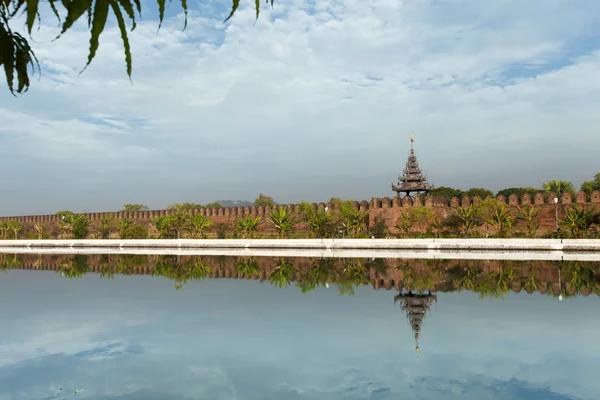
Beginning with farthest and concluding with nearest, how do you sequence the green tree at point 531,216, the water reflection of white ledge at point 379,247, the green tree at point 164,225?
the green tree at point 164,225, the green tree at point 531,216, the water reflection of white ledge at point 379,247

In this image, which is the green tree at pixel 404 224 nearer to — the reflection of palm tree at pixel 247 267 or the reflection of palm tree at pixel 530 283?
the reflection of palm tree at pixel 247 267

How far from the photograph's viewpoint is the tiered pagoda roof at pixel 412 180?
158 feet

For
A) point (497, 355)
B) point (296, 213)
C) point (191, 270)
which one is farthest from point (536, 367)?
point (296, 213)

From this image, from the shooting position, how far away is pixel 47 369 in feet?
23.5

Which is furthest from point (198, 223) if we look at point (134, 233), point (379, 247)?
point (379, 247)

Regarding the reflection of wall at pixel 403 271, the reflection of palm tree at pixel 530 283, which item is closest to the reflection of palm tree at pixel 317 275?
the reflection of wall at pixel 403 271

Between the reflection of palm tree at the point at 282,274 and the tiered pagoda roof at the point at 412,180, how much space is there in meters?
27.9

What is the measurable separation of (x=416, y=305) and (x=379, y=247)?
17678 mm

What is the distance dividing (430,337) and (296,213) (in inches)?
1190

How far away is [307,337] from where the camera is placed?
28.7 ft

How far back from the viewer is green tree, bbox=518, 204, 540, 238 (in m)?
31.5

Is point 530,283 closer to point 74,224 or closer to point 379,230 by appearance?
point 379,230

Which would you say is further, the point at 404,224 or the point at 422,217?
the point at 422,217

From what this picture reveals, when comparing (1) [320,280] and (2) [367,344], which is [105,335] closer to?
(2) [367,344]
